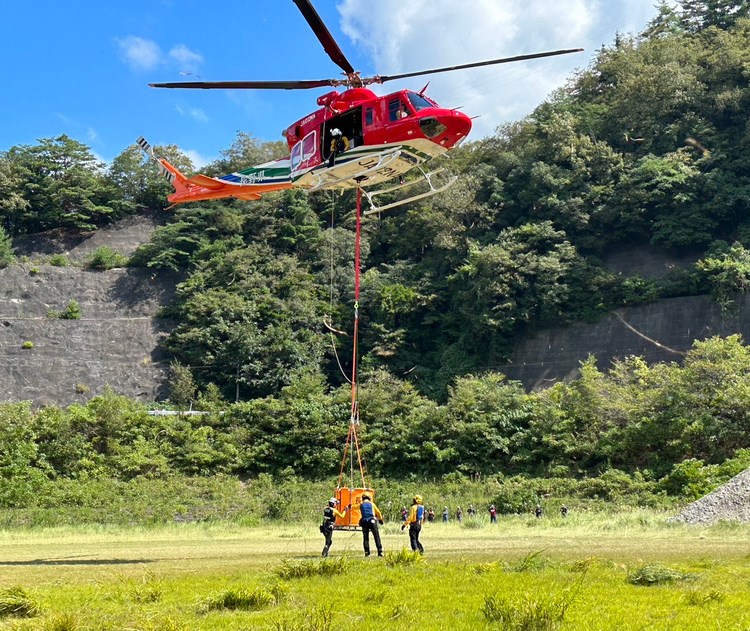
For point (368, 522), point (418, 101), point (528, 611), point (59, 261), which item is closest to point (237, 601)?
point (528, 611)

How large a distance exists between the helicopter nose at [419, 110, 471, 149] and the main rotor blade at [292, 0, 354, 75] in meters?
2.24

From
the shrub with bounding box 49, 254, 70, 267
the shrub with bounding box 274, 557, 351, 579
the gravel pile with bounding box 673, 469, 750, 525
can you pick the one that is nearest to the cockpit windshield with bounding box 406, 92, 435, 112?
the shrub with bounding box 274, 557, 351, 579

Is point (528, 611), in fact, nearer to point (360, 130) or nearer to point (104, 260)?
point (360, 130)

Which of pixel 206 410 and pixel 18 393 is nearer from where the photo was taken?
pixel 206 410

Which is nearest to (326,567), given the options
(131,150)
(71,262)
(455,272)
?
(455,272)

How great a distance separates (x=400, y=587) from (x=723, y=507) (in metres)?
13.0

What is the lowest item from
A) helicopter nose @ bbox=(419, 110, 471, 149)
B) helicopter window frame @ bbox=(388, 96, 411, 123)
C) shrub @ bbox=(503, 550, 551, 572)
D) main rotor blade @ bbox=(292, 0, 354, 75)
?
shrub @ bbox=(503, 550, 551, 572)

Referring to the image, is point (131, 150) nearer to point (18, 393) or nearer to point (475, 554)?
point (18, 393)

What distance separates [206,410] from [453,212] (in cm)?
2229

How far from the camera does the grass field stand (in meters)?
8.34

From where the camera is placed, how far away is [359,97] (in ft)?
62.4

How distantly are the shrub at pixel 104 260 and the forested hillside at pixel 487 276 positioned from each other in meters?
1.23

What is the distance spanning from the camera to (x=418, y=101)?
59.6 feet

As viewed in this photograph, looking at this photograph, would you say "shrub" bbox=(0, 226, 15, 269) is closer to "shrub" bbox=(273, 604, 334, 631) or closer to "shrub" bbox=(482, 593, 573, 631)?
"shrub" bbox=(273, 604, 334, 631)
